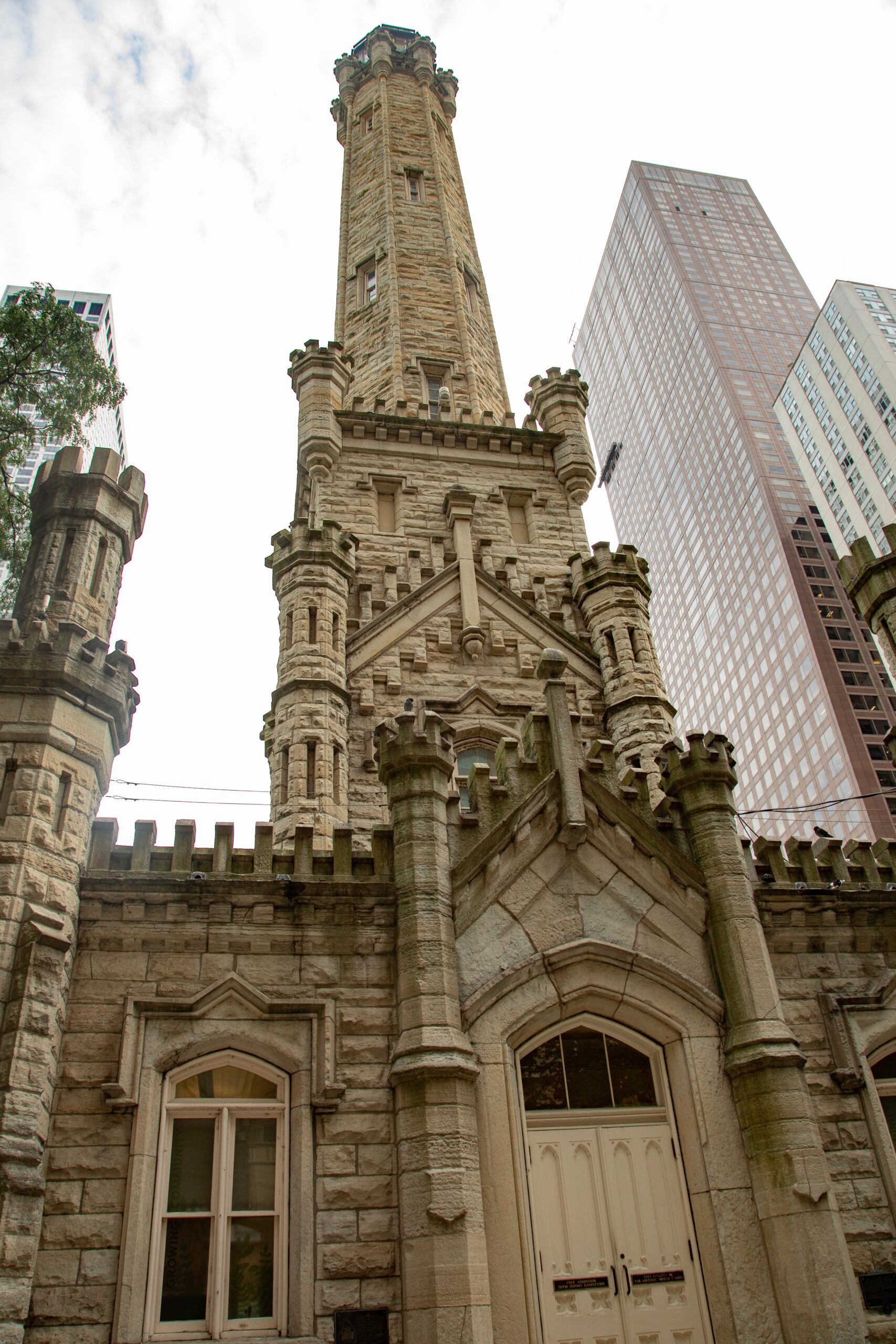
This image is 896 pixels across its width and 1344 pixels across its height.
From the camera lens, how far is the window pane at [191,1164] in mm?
9367

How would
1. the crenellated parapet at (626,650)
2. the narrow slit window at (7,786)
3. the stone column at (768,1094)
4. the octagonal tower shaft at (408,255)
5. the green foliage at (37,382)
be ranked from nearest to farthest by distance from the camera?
the stone column at (768,1094), the narrow slit window at (7,786), the crenellated parapet at (626,650), the green foliage at (37,382), the octagonal tower shaft at (408,255)

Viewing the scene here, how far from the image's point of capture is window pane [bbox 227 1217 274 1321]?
902 cm

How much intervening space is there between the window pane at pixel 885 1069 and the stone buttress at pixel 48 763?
28.0 feet

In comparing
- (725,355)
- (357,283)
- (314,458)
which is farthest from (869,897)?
(725,355)

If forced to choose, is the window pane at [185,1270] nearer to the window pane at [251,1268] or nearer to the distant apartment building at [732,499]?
the window pane at [251,1268]

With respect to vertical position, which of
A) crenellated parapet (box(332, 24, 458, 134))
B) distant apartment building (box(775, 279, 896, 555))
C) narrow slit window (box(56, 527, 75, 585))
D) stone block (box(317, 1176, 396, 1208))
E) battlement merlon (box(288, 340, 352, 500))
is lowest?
stone block (box(317, 1176, 396, 1208))

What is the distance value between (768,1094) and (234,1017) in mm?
5277

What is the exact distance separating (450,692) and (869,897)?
8.17 m

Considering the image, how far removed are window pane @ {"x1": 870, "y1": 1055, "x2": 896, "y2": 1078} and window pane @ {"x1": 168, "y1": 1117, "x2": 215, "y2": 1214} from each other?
7.10 metres

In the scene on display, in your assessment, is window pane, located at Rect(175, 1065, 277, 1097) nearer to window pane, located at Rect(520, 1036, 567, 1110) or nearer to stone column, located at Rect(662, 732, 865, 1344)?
window pane, located at Rect(520, 1036, 567, 1110)

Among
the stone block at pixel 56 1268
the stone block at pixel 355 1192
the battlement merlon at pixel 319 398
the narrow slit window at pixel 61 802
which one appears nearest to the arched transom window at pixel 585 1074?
the stone block at pixel 355 1192

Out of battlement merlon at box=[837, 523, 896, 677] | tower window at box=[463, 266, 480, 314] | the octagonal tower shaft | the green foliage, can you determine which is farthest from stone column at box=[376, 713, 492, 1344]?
tower window at box=[463, 266, 480, 314]

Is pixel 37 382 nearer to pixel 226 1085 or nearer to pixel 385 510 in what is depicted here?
pixel 385 510

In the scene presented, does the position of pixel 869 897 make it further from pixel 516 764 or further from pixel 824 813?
pixel 824 813
